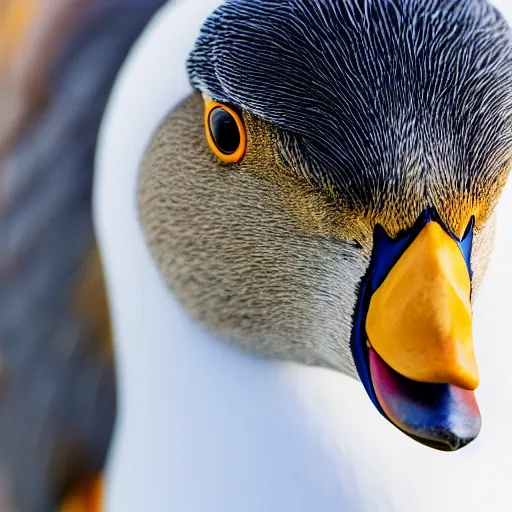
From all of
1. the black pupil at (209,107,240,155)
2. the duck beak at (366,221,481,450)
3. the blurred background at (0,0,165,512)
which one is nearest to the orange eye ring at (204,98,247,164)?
the black pupil at (209,107,240,155)

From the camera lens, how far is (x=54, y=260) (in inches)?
58.0

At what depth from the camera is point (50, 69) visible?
1414 millimetres

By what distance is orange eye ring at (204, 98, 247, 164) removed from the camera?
68 cm

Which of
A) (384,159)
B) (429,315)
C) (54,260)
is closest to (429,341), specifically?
(429,315)

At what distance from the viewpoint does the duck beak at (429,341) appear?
56cm

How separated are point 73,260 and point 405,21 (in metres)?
1.00

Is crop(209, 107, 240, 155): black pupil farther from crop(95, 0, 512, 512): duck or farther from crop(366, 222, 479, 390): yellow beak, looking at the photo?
crop(366, 222, 479, 390): yellow beak

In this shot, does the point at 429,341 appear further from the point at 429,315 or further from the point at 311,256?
the point at 311,256

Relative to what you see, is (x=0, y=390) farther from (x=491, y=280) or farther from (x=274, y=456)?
(x=491, y=280)

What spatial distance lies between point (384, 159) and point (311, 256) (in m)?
0.13

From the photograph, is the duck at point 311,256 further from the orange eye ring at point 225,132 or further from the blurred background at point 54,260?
the blurred background at point 54,260

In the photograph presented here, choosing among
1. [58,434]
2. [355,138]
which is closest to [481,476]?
[355,138]

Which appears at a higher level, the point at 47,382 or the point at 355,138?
the point at 355,138

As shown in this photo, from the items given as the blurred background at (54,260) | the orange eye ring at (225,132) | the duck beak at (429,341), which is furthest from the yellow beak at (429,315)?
the blurred background at (54,260)
